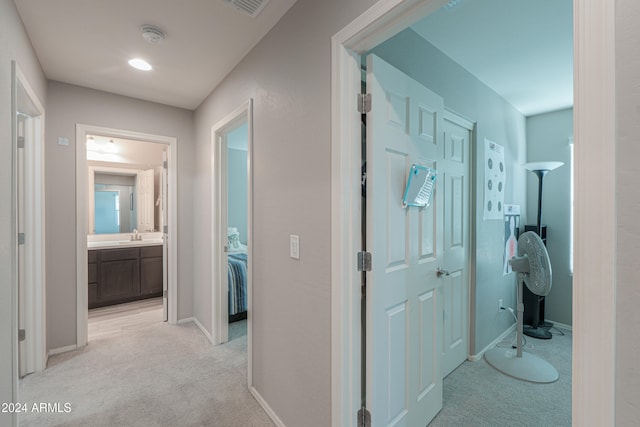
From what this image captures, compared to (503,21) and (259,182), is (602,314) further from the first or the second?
(503,21)

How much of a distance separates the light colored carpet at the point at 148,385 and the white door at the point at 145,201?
221 cm

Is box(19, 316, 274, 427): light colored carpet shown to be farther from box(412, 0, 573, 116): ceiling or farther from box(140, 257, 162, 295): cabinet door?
box(412, 0, 573, 116): ceiling

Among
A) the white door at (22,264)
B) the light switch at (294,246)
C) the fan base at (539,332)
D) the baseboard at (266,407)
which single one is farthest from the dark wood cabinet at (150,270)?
the fan base at (539,332)

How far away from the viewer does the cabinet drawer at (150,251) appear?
Result: 4.30 meters

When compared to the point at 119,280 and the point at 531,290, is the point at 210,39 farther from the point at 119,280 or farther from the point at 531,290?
the point at 119,280

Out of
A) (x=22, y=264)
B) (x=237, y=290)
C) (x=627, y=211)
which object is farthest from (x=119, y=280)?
(x=627, y=211)

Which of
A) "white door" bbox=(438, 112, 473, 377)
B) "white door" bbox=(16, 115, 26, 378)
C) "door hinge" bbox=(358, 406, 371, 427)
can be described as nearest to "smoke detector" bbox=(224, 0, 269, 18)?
"white door" bbox=(438, 112, 473, 377)

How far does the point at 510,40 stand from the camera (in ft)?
6.68

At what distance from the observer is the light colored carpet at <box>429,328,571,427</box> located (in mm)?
1829

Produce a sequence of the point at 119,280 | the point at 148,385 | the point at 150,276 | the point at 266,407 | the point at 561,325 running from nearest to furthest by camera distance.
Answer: the point at 266,407, the point at 148,385, the point at 561,325, the point at 119,280, the point at 150,276

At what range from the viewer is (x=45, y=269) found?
253cm

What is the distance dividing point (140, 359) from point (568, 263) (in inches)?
186

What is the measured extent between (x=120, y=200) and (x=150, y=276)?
1349 mm

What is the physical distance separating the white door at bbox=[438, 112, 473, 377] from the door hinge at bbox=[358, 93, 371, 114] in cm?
106
